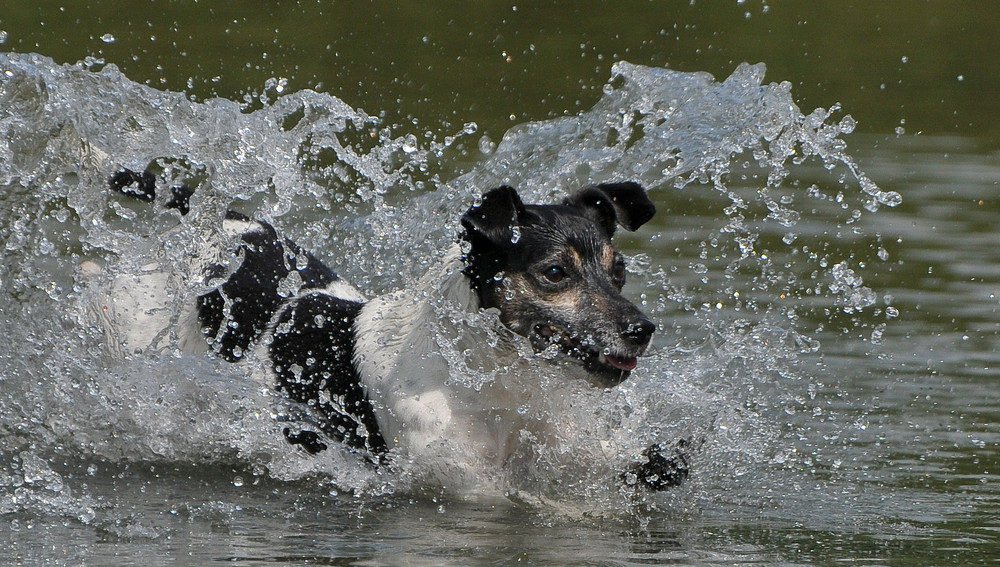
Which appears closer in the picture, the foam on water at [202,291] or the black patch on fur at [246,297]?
the foam on water at [202,291]

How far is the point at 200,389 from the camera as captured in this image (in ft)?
18.4

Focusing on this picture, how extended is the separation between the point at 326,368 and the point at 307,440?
0.29 metres

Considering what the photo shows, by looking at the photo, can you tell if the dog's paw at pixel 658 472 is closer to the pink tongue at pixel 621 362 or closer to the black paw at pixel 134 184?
the pink tongue at pixel 621 362

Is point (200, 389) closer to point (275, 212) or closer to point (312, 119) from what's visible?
point (275, 212)

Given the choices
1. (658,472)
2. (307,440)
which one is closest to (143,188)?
(307,440)

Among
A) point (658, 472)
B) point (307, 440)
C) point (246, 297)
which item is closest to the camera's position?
point (658, 472)

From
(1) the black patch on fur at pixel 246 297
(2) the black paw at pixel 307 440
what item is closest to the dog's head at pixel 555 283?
(2) the black paw at pixel 307 440

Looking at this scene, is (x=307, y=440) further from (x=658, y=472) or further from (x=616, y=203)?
(x=616, y=203)

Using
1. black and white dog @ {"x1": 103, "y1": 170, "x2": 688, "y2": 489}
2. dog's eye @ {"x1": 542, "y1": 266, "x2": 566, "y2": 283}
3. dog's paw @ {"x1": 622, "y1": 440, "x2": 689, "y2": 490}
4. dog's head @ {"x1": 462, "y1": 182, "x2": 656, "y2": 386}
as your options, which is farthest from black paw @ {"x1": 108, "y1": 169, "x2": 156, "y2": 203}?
dog's paw @ {"x1": 622, "y1": 440, "x2": 689, "y2": 490}

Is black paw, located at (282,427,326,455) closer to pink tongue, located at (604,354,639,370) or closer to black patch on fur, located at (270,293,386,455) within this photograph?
black patch on fur, located at (270,293,386,455)

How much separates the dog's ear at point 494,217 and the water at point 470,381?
28.6 inches

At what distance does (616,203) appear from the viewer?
18.3 ft

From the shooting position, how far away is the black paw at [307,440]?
5.46 m

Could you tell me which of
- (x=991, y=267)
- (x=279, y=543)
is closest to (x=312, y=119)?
(x=279, y=543)
